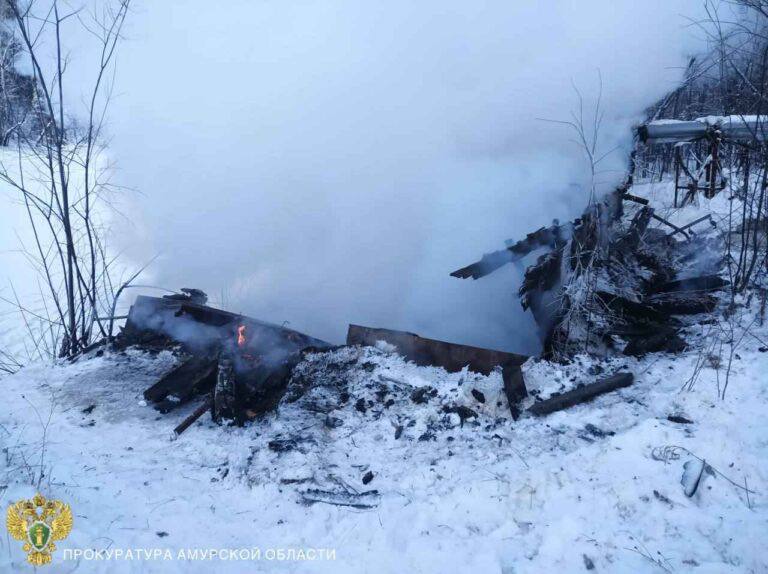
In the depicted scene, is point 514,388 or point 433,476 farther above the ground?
point 514,388

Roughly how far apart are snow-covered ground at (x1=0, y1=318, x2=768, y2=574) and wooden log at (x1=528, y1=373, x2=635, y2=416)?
0.08 m

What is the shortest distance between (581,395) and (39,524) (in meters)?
4.12

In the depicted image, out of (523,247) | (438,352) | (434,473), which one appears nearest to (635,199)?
(523,247)

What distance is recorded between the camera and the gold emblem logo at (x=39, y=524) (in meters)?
2.26

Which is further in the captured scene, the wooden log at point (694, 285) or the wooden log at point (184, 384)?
the wooden log at point (694, 285)

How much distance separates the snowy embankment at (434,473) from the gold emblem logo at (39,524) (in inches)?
2.9

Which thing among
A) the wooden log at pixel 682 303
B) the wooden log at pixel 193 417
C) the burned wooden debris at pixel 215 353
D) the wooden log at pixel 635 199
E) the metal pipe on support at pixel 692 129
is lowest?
the wooden log at pixel 193 417

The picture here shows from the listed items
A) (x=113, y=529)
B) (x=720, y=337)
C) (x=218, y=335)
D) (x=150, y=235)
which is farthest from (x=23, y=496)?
(x=720, y=337)

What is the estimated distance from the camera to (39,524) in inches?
94.0

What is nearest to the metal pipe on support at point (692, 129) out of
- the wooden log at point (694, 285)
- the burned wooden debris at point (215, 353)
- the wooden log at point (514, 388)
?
the wooden log at point (694, 285)

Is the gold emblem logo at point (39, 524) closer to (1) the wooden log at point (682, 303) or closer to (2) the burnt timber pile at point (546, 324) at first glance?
(2) the burnt timber pile at point (546, 324)

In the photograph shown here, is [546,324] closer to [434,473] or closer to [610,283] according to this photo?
[610,283]

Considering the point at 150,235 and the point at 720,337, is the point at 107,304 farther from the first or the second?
the point at 720,337

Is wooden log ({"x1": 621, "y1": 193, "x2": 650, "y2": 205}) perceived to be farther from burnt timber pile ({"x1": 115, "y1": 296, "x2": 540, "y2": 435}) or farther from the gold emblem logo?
the gold emblem logo
